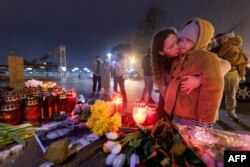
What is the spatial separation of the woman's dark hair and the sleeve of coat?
485mm

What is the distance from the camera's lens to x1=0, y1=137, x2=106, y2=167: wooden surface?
165 cm

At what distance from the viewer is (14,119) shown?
2.54 m

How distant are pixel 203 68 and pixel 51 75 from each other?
22.0 metres

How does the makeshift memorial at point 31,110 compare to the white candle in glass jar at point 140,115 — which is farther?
the makeshift memorial at point 31,110

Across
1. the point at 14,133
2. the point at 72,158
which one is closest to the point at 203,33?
the point at 72,158

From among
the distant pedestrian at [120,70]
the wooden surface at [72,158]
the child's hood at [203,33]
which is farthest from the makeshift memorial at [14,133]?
the distant pedestrian at [120,70]

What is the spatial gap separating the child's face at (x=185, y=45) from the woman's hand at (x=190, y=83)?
24 cm

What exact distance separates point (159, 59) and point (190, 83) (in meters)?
0.51

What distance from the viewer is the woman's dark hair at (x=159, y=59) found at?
1937 mm

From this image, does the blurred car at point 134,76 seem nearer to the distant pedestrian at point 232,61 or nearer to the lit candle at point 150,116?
the distant pedestrian at point 232,61

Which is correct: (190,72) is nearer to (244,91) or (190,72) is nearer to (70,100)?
(70,100)

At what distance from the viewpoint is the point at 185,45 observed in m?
1.74

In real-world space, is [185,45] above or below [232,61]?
below

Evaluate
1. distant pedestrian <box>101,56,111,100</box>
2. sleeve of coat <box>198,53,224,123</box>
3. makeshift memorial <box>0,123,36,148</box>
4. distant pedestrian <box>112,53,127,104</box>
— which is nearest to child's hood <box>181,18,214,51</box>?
sleeve of coat <box>198,53,224,123</box>
